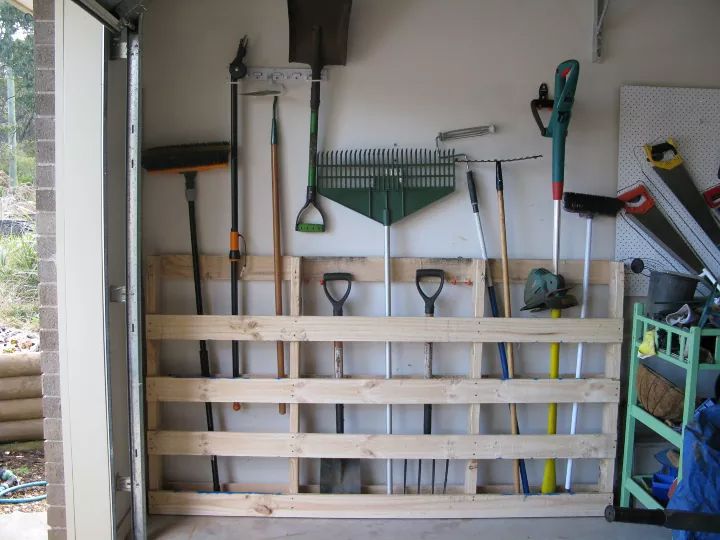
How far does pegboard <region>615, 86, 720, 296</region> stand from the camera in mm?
2404

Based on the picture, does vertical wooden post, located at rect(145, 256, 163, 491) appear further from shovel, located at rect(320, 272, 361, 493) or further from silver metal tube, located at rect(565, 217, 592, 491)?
silver metal tube, located at rect(565, 217, 592, 491)

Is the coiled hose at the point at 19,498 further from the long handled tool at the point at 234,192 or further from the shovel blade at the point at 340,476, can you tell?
the shovel blade at the point at 340,476

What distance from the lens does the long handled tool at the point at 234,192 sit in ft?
7.48

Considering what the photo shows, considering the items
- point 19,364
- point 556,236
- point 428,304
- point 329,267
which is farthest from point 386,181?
point 19,364

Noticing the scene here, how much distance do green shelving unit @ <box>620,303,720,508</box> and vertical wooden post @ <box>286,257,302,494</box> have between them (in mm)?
1431

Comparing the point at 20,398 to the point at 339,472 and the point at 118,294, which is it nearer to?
the point at 118,294

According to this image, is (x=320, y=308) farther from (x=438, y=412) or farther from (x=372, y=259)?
(x=438, y=412)

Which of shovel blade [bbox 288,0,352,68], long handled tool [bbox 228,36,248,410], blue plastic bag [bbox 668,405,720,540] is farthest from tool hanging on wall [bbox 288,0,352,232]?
blue plastic bag [bbox 668,405,720,540]

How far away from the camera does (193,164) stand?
2301 millimetres

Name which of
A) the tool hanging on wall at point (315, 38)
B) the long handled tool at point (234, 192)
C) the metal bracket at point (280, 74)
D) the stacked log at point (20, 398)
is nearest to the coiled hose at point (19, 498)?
the stacked log at point (20, 398)

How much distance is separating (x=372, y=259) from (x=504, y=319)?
630mm

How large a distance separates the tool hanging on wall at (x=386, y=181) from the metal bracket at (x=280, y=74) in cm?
35

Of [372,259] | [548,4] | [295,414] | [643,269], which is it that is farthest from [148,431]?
[548,4]

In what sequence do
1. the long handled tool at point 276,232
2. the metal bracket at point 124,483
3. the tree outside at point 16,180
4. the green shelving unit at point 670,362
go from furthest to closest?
the tree outside at point 16,180
the long handled tool at point 276,232
the metal bracket at point 124,483
the green shelving unit at point 670,362
